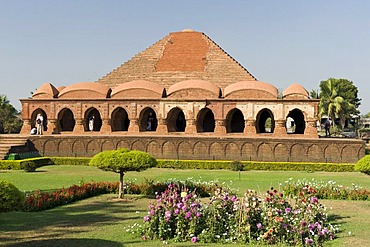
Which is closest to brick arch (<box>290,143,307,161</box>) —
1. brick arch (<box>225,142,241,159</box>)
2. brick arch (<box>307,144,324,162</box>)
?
brick arch (<box>307,144,324,162</box>)

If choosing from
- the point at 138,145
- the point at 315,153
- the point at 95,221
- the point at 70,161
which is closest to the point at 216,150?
the point at 138,145

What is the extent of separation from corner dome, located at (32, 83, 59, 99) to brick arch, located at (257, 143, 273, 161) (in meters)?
13.3

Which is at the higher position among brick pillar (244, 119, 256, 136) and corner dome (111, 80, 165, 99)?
corner dome (111, 80, 165, 99)

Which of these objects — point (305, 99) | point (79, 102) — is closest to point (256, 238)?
point (305, 99)

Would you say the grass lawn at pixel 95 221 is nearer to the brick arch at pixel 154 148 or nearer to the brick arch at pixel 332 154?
the brick arch at pixel 332 154

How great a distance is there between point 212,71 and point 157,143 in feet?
31.7

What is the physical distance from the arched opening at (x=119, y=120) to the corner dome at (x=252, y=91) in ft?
22.6

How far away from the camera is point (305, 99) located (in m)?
23.8

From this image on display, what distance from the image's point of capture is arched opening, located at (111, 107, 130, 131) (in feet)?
85.8

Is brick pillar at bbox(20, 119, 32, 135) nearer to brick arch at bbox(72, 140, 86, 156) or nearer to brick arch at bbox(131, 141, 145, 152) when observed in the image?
brick arch at bbox(72, 140, 86, 156)

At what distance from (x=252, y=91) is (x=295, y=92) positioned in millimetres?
2420

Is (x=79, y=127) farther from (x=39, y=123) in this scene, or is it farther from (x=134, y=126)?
(x=134, y=126)

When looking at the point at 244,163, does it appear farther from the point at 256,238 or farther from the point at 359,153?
the point at 256,238

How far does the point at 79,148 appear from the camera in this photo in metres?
23.4
